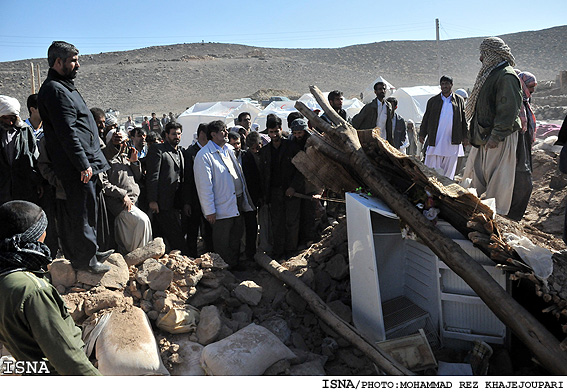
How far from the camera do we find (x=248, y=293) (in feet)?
14.9

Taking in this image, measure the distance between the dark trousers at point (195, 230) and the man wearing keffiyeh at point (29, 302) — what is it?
3.69 meters

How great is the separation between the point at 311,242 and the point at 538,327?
3541mm

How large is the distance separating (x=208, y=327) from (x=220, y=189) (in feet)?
6.00

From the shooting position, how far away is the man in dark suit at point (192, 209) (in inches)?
221

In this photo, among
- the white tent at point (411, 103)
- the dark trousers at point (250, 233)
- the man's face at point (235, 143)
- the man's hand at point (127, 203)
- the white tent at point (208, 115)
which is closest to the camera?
the man's hand at point (127, 203)

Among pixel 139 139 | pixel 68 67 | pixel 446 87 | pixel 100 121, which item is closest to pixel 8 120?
pixel 100 121

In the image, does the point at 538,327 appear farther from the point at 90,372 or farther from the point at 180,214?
the point at 180,214

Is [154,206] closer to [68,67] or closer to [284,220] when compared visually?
[284,220]

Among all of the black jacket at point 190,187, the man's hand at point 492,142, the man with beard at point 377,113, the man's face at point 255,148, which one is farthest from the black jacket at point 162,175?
the man's hand at point 492,142

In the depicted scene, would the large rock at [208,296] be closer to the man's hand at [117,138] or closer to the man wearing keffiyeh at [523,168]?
the man's hand at [117,138]

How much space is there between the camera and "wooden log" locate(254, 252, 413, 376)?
10.7ft

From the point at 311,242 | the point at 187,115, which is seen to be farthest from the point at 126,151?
the point at 187,115

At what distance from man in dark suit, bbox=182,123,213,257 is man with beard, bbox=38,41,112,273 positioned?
1562mm

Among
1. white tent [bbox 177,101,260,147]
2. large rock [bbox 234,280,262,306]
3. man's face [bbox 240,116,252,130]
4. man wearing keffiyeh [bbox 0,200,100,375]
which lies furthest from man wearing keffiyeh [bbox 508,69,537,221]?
white tent [bbox 177,101,260,147]
